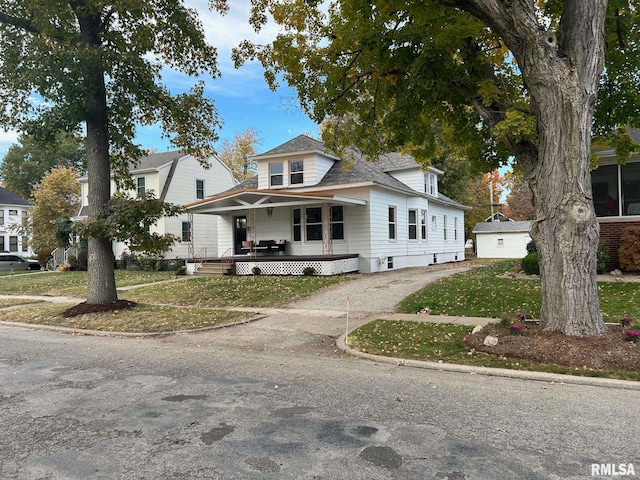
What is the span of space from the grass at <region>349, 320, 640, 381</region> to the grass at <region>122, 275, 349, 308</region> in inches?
186

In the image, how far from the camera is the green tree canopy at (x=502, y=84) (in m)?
6.79

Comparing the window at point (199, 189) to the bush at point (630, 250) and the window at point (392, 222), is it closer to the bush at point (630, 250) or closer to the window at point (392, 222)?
the window at point (392, 222)

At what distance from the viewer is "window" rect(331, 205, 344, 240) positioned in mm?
20481

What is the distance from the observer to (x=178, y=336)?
9.26 metres

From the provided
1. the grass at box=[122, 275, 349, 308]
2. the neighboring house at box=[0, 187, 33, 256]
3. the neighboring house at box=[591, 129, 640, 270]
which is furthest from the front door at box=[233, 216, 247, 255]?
the neighboring house at box=[0, 187, 33, 256]

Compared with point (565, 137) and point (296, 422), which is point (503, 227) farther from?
point (296, 422)

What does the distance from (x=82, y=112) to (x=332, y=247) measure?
468 inches

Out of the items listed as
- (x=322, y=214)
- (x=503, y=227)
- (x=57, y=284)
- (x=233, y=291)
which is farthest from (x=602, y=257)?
(x=57, y=284)

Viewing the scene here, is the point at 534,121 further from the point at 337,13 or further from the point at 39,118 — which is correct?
the point at 39,118

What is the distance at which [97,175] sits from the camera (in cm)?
1216

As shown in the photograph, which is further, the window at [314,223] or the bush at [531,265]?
the window at [314,223]

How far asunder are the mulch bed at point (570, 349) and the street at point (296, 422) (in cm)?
77

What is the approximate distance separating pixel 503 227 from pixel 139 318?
2903 cm

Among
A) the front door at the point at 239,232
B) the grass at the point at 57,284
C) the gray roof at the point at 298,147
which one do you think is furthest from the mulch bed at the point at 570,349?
the front door at the point at 239,232
